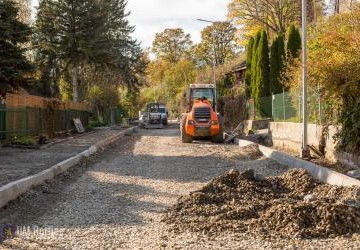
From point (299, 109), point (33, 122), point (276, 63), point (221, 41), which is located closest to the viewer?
point (299, 109)

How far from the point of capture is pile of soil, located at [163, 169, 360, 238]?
282 inches

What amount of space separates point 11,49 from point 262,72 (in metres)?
21.9

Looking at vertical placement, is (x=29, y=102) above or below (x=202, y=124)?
above

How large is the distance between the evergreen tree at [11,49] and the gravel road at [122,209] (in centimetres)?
772

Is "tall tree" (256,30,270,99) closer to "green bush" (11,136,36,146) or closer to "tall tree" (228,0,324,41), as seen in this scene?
"tall tree" (228,0,324,41)

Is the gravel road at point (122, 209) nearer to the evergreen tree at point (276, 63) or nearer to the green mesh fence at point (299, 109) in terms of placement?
the green mesh fence at point (299, 109)

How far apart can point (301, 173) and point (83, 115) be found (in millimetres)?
30011

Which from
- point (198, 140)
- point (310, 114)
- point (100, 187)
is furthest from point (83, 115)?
point (100, 187)

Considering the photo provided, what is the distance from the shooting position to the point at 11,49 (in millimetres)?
22531

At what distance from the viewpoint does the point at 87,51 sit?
131 ft

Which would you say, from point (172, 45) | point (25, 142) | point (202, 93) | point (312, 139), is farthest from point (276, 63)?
point (172, 45)

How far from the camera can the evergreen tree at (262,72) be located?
130 ft

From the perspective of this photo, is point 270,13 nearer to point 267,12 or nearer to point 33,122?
point 267,12

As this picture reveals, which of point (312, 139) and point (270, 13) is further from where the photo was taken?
point (270, 13)
